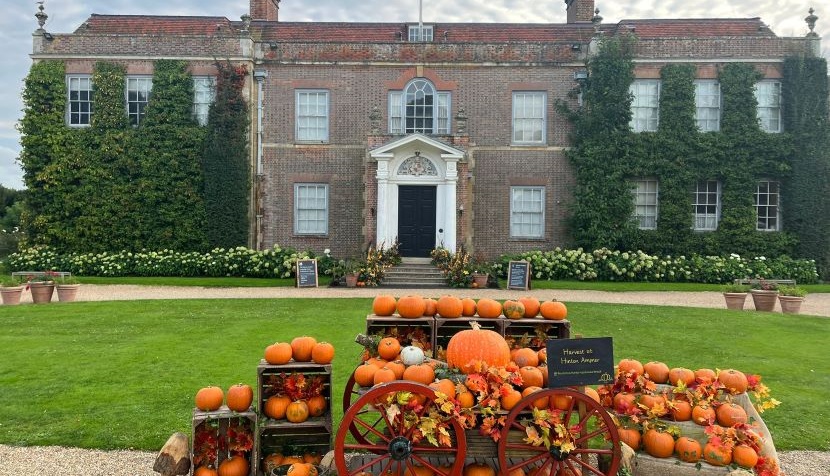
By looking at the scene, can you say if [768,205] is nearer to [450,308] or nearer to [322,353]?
[450,308]

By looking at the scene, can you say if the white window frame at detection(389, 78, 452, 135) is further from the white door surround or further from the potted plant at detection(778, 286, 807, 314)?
the potted plant at detection(778, 286, 807, 314)

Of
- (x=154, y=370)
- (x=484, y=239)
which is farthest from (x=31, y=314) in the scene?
(x=484, y=239)

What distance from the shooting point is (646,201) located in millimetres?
19969

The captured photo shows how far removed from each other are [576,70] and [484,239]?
6793 mm

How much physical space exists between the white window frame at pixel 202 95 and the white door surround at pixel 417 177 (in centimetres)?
631

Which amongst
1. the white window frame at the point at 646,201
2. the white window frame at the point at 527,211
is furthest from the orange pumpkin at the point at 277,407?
the white window frame at the point at 646,201

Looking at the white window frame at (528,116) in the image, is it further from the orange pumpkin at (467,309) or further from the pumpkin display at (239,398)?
the pumpkin display at (239,398)

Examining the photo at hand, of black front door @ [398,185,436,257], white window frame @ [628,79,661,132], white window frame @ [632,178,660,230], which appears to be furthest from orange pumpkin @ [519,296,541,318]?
white window frame @ [628,79,661,132]

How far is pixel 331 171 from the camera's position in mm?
20172

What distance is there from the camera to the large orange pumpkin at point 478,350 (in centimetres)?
455

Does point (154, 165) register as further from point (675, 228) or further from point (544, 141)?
point (675, 228)

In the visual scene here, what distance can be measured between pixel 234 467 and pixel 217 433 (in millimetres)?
303

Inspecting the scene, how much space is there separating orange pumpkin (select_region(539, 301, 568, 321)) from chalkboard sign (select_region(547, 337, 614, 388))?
4.12 feet

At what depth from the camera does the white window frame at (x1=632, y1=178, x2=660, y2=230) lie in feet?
65.4
